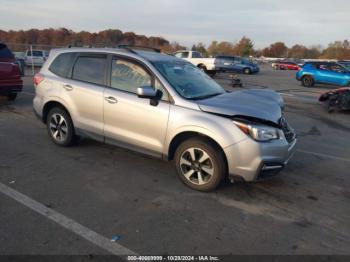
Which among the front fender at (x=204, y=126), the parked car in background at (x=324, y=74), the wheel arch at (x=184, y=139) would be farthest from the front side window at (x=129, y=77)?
the parked car in background at (x=324, y=74)

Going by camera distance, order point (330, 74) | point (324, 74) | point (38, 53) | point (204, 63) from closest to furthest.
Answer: point (330, 74)
point (324, 74)
point (38, 53)
point (204, 63)

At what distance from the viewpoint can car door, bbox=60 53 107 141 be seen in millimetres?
5504

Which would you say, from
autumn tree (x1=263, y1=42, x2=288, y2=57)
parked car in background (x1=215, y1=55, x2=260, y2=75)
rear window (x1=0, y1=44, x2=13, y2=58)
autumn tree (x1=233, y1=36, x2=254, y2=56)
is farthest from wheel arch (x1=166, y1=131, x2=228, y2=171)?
autumn tree (x1=263, y1=42, x2=288, y2=57)

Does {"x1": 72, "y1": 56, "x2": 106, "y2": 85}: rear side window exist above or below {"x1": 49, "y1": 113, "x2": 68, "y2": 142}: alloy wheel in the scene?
above

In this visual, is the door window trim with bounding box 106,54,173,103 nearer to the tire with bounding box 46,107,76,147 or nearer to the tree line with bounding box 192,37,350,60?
the tire with bounding box 46,107,76,147

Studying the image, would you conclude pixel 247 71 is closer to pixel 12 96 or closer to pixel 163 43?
pixel 12 96

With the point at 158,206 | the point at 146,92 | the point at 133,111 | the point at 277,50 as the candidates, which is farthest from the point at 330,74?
the point at 277,50

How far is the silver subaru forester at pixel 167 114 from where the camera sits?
4359mm

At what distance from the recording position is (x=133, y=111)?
16.5ft

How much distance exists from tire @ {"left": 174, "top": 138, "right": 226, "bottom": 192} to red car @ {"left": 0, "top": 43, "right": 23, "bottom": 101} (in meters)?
Answer: 7.09

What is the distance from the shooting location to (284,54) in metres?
124

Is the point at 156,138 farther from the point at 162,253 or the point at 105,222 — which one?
the point at 162,253

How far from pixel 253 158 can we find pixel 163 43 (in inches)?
3535

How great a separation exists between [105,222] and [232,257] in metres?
1.39
